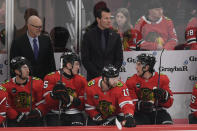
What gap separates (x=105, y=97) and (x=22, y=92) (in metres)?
1.01

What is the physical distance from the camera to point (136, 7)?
5.91 meters

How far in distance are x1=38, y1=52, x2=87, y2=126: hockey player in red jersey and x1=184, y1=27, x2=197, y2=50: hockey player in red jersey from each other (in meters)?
1.74

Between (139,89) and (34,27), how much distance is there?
5.13 ft

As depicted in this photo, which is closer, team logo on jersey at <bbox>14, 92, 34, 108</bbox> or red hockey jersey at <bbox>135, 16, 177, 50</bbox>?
team logo on jersey at <bbox>14, 92, 34, 108</bbox>

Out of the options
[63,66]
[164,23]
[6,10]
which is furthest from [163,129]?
[6,10]

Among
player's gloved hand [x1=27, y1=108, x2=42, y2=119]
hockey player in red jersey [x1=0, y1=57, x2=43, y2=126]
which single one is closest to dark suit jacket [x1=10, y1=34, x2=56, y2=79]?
hockey player in red jersey [x1=0, y1=57, x2=43, y2=126]

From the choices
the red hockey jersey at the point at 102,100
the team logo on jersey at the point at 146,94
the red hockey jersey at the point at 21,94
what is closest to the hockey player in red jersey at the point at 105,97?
the red hockey jersey at the point at 102,100

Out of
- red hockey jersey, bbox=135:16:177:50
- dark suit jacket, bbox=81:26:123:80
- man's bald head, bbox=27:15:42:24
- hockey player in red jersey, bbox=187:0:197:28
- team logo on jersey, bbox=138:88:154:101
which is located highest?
hockey player in red jersey, bbox=187:0:197:28

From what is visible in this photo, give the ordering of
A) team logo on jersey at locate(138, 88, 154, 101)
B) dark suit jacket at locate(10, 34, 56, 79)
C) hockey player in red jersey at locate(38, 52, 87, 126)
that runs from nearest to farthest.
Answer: hockey player in red jersey at locate(38, 52, 87, 126)
team logo on jersey at locate(138, 88, 154, 101)
dark suit jacket at locate(10, 34, 56, 79)

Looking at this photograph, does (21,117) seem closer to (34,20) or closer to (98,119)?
(98,119)

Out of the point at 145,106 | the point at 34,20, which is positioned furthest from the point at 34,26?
the point at 145,106

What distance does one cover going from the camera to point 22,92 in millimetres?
4938

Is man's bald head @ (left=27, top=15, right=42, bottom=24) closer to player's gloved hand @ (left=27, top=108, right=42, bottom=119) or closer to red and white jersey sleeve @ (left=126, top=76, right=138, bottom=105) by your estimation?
player's gloved hand @ (left=27, top=108, right=42, bottom=119)

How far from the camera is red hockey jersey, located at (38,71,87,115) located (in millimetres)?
4953
